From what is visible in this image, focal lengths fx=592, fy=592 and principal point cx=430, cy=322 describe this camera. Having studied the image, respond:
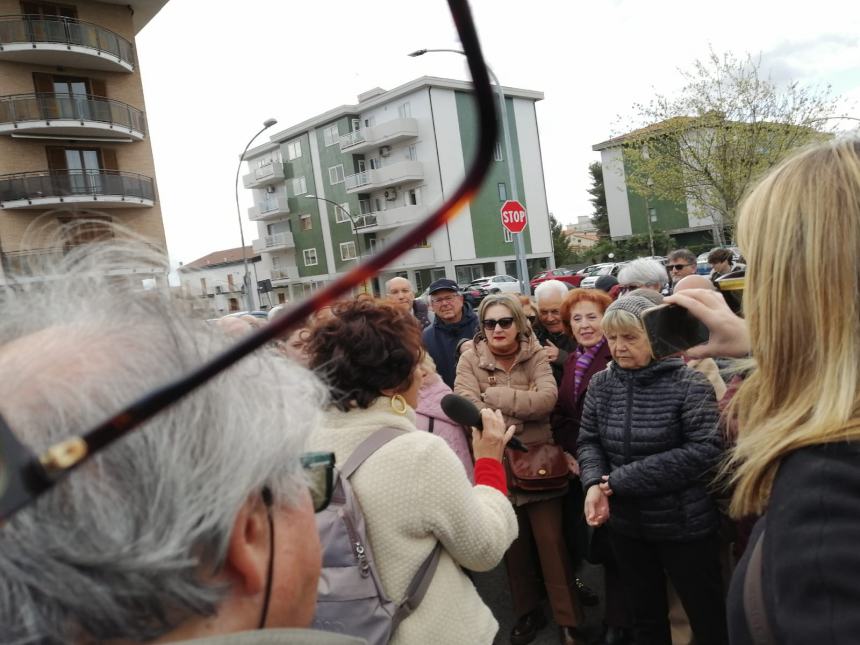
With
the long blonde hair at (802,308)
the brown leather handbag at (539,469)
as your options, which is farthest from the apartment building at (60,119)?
the long blonde hair at (802,308)

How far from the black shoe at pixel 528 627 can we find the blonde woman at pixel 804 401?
2.69 m

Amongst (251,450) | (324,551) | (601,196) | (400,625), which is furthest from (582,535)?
(601,196)

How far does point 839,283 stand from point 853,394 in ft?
0.60

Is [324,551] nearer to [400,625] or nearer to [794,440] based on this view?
[400,625]

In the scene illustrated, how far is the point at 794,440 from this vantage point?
940mm

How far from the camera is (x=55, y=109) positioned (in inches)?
720

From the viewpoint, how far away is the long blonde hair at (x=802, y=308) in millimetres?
956

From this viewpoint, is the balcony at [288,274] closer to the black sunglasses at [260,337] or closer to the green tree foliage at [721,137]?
the black sunglasses at [260,337]

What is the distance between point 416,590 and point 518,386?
1.94 m

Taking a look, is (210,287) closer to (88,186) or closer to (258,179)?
(258,179)

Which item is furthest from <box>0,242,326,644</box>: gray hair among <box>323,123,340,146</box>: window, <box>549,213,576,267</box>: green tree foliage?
<box>549,213,576,267</box>: green tree foliage

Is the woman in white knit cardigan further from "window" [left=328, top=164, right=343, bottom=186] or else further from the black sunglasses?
"window" [left=328, top=164, right=343, bottom=186]

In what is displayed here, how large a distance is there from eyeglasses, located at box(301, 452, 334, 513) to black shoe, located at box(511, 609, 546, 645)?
2917 mm

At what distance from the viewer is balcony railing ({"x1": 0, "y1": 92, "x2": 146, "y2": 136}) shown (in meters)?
18.0
